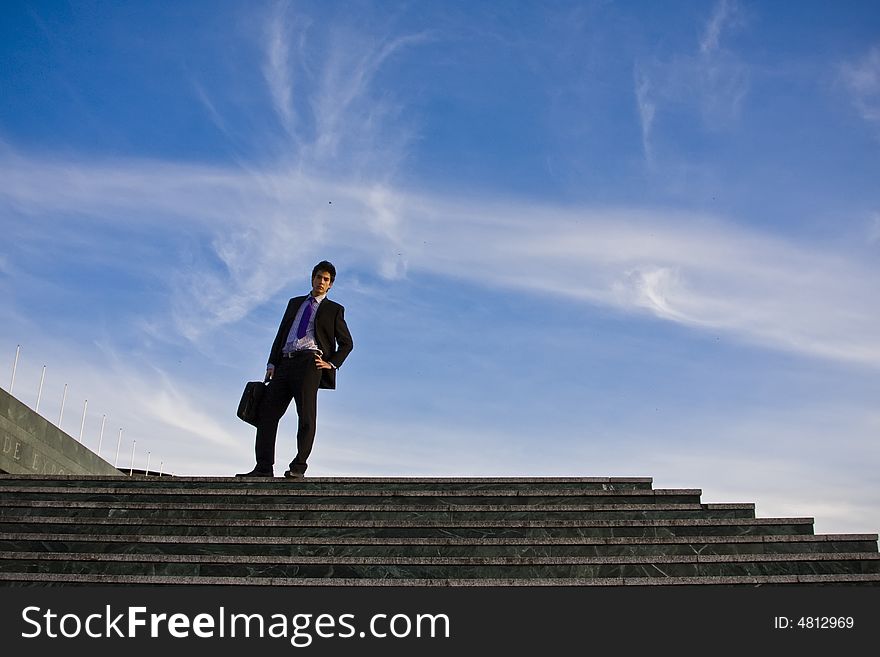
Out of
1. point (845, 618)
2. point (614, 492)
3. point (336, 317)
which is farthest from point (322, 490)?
point (845, 618)

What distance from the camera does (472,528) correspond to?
719 centimetres

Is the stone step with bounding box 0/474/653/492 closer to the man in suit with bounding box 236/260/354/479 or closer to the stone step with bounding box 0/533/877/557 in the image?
the man in suit with bounding box 236/260/354/479

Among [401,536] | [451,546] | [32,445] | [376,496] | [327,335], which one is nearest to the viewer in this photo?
[451,546]

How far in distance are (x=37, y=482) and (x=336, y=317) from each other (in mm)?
3250

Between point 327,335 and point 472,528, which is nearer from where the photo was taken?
point 472,528

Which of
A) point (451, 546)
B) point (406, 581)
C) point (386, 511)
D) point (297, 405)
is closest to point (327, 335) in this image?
point (297, 405)

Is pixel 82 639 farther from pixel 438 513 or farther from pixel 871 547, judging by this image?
pixel 871 547

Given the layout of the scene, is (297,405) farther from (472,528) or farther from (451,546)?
(451,546)

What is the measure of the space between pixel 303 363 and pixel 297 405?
0.43 m

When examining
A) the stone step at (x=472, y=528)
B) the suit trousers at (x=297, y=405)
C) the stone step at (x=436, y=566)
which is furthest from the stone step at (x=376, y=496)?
the stone step at (x=436, y=566)

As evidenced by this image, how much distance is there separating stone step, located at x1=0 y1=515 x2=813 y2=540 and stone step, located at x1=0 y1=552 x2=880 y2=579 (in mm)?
467

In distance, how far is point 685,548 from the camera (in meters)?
6.88

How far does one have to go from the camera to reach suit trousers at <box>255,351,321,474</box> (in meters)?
8.62

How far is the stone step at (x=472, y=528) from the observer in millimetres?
7176
